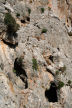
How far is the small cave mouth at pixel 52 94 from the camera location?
19.3 metres

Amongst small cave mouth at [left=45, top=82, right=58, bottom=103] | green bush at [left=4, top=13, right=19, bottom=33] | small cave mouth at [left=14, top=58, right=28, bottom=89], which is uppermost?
green bush at [left=4, top=13, right=19, bottom=33]

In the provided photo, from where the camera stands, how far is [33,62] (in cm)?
1841

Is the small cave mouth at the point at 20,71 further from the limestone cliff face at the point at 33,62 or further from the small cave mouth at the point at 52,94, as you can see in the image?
the small cave mouth at the point at 52,94

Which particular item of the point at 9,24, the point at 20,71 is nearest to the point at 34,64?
the point at 20,71

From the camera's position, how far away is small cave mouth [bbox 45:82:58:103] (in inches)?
758

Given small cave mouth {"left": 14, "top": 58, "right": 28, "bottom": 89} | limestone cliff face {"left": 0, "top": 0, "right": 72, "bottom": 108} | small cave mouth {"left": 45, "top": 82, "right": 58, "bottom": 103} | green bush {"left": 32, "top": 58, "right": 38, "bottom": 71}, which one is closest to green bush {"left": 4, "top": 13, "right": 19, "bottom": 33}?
limestone cliff face {"left": 0, "top": 0, "right": 72, "bottom": 108}

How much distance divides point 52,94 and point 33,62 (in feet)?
13.7

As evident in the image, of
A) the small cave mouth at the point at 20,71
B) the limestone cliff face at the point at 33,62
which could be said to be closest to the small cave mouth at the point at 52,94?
the limestone cliff face at the point at 33,62

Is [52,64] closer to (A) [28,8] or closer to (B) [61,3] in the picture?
(A) [28,8]

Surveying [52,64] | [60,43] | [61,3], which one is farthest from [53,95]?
[61,3]

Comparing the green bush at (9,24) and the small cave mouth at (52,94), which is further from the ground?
the green bush at (9,24)

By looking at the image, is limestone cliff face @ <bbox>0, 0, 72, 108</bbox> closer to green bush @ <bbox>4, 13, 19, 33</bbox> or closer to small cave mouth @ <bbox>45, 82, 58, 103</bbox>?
small cave mouth @ <bbox>45, 82, 58, 103</bbox>

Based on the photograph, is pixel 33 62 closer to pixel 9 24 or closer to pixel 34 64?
pixel 34 64

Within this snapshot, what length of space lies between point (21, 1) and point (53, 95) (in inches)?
547
